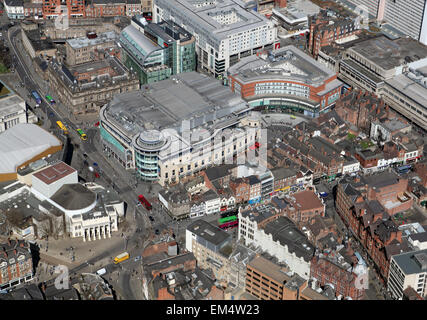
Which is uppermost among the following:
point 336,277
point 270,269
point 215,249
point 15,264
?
point 270,269

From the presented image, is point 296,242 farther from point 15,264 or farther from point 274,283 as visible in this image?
point 15,264

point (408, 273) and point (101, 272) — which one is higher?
point (408, 273)

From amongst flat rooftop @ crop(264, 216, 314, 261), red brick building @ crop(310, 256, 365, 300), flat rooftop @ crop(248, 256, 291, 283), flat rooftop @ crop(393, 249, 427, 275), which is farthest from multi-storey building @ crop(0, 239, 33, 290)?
flat rooftop @ crop(393, 249, 427, 275)

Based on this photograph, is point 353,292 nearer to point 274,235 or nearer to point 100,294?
point 274,235

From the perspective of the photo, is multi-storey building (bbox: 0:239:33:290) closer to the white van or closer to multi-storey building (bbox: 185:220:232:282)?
the white van

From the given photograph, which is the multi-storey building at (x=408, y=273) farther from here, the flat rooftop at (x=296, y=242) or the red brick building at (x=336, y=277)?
the flat rooftop at (x=296, y=242)

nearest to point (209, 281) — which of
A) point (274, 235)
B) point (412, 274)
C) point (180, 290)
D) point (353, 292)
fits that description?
point (180, 290)

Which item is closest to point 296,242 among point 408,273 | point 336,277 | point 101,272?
point 336,277
